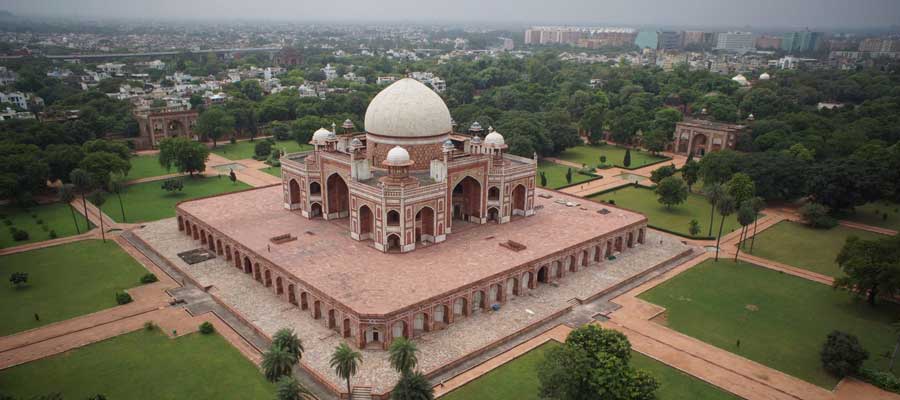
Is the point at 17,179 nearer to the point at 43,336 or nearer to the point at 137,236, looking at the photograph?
the point at 137,236

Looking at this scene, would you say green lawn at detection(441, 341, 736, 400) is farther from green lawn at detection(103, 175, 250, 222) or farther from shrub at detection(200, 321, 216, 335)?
green lawn at detection(103, 175, 250, 222)

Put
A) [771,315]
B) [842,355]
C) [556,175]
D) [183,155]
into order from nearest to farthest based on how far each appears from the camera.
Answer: [842,355]
[771,315]
[183,155]
[556,175]

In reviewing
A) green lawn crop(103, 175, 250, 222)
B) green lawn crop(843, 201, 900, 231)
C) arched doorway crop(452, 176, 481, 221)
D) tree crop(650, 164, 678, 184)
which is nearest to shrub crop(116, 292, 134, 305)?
green lawn crop(103, 175, 250, 222)

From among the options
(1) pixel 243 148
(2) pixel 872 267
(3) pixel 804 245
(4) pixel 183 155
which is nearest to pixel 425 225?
(2) pixel 872 267

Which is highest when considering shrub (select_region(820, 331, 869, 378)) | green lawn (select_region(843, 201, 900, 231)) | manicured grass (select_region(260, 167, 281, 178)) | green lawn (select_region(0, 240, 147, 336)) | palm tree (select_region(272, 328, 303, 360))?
palm tree (select_region(272, 328, 303, 360))

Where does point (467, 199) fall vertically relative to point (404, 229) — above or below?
above

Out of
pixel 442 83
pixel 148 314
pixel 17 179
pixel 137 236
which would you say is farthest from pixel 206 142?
pixel 442 83

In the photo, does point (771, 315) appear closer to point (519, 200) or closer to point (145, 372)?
point (519, 200)
